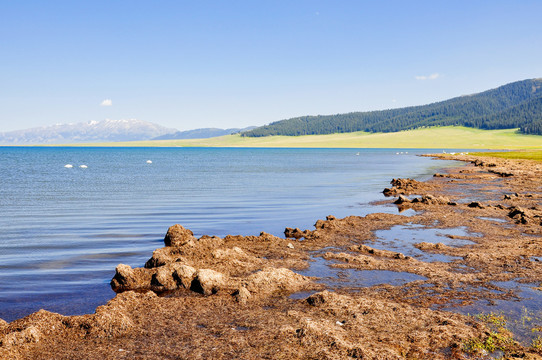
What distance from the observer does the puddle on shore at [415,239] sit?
14484 millimetres

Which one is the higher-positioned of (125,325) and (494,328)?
(125,325)

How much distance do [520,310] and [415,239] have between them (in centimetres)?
795

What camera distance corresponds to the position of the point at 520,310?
925 centimetres

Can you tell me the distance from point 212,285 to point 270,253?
440cm

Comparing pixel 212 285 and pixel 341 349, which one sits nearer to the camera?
pixel 341 349

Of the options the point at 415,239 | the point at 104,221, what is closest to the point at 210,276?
the point at 415,239

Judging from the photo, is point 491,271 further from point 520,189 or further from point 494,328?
point 520,189

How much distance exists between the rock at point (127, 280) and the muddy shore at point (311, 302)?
0.03 meters

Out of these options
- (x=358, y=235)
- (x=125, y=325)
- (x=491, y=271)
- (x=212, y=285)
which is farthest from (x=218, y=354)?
(x=358, y=235)

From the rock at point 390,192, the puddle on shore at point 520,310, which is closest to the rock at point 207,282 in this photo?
the puddle on shore at point 520,310

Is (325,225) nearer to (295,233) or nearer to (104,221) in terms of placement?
(295,233)

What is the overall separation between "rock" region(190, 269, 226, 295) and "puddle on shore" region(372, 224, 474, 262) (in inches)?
281

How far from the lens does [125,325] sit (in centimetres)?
820

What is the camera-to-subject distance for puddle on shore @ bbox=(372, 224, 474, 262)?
47.5ft
